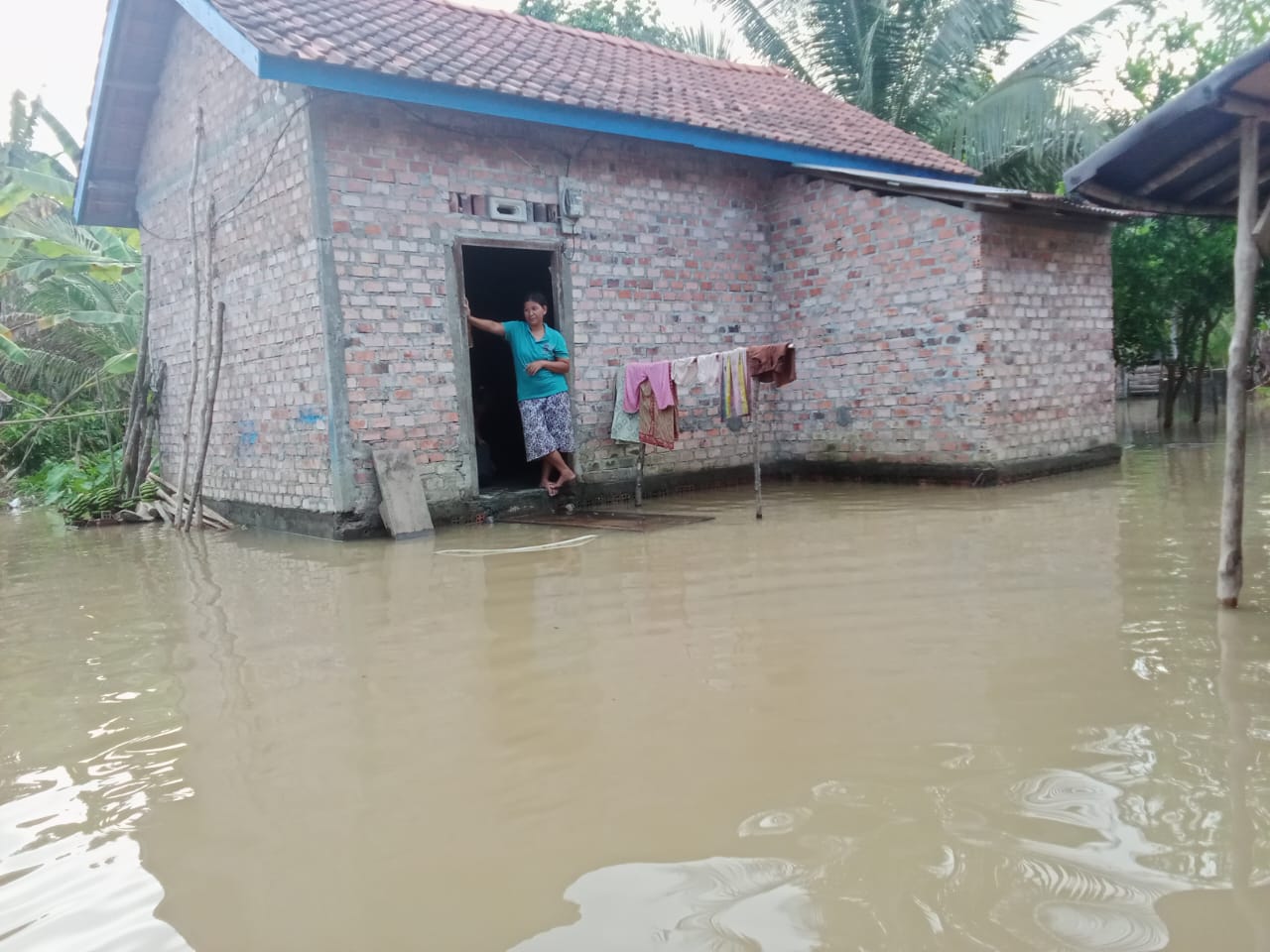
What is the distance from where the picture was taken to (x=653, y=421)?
8.03m

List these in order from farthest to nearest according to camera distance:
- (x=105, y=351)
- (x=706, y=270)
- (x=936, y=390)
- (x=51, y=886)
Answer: (x=105, y=351) → (x=706, y=270) → (x=936, y=390) → (x=51, y=886)

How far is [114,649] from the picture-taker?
4238 millimetres

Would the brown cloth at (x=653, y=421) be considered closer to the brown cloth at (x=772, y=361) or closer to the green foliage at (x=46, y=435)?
the brown cloth at (x=772, y=361)

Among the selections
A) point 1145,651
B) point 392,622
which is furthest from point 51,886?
point 1145,651

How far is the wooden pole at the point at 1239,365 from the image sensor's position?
384cm

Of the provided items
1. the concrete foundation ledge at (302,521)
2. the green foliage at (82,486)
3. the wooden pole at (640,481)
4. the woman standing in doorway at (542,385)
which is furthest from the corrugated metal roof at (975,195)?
the green foliage at (82,486)

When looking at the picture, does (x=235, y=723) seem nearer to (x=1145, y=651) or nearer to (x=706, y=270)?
(x=1145, y=651)

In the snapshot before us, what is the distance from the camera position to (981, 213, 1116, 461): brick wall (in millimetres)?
8219

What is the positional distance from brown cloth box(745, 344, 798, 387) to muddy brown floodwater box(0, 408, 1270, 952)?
1973 mm

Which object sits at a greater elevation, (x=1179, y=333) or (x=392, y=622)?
(x=1179, y=333)

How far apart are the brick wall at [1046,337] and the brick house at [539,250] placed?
0.03 metres

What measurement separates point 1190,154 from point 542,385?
4819 mm

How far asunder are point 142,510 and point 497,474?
139 inches

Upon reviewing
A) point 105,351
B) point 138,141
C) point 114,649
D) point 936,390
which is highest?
point 138,141
